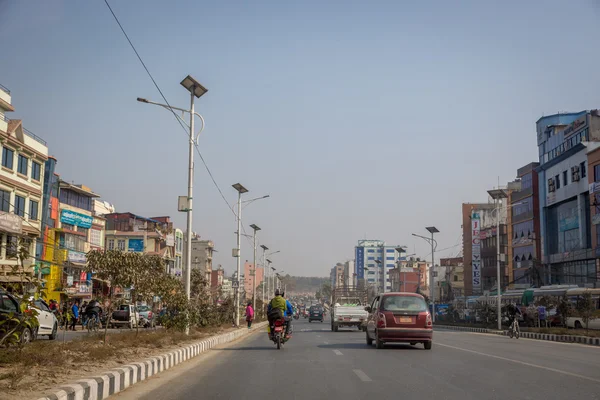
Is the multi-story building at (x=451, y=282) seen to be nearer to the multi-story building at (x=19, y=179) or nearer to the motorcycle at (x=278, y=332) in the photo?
the multi-story building at (x=19, y=179)

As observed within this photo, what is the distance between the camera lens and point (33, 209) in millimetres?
45688

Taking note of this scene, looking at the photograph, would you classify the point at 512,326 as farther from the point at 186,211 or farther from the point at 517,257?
the point at 517,257

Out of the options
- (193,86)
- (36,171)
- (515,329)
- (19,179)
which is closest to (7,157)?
(19,179)

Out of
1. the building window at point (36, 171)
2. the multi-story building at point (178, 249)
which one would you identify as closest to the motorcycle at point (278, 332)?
the building window at point (36, 171)

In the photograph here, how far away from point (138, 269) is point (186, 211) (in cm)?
456

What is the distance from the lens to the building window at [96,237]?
6075 centimetres

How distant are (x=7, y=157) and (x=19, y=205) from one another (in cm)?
339

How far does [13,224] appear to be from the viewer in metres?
41.8

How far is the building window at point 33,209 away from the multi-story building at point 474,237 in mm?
59510

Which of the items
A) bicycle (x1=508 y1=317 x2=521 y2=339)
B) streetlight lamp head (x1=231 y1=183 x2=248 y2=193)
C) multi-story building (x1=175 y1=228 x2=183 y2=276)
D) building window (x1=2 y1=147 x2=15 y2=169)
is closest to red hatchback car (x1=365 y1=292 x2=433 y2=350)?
bicycle (x1=508 y1=317 x2=521 y2=339)

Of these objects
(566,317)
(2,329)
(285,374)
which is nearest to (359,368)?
(285,374)

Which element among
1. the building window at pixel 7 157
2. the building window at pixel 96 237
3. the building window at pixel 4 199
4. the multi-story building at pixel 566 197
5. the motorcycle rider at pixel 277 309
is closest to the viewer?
the motorcycle rider at pixel 277 309

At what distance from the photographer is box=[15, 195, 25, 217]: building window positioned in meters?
42.9

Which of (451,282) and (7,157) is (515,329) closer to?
(7,157)
